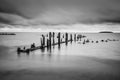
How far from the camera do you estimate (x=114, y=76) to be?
1002 cm

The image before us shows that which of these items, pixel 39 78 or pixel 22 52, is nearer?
pixel 39 78

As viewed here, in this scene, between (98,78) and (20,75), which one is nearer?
(98,78)

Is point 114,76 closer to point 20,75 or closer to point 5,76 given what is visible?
point 20,75

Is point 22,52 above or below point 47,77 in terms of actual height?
above

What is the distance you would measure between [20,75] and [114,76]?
9055mm

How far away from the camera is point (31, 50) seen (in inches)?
817

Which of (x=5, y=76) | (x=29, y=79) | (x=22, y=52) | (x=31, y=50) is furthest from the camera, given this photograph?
(x=31, y=50)

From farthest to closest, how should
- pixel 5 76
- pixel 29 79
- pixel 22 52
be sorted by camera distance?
1. pixel 22 52
2. pixel 5 76
3. pixel 29 79

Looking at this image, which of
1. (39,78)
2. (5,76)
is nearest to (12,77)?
(5,76)

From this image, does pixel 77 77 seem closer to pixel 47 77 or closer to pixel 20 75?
pixel 47 77

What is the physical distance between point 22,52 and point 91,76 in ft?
45.0

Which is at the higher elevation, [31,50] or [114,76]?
[31,50]

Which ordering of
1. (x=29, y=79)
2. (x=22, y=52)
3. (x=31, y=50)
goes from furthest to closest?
(x=31, y=50) < (x=22, y=52) < (x=29, y=79)

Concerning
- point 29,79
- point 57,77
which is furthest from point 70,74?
point 29,79
